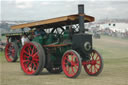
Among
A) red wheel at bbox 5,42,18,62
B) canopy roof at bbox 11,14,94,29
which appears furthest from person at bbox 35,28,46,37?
red wheel at bbox 5,42,18,62

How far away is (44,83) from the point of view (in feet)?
23.6

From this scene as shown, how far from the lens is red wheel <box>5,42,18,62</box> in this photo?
15.1 meters

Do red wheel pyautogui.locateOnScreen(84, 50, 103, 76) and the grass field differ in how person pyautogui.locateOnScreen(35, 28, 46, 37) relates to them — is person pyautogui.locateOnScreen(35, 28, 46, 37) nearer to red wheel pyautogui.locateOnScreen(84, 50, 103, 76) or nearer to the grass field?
the grass field

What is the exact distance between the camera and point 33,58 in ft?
30.1

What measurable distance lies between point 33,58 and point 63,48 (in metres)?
1.09

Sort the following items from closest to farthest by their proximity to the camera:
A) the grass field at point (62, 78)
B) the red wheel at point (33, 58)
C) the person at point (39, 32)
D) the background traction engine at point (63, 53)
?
1. the grass field at point (62, 78)
2. the background traction engine at point (63, 53)
3. the red wheel at point (33, 58)
4. the person at point (39, 32)

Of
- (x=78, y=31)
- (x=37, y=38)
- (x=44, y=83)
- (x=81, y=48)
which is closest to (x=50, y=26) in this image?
(x=37, y=38)

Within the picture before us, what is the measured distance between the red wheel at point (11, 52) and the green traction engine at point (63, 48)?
5147mm

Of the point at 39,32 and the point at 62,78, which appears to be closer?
the point at 62,78

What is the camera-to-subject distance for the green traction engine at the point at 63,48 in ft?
27.6

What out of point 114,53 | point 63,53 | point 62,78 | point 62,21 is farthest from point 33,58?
point 114,53

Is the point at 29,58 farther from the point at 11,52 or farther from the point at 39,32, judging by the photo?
the point at 11,52

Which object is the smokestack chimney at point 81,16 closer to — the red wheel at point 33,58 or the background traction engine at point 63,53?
the background traction engine at point 63,53

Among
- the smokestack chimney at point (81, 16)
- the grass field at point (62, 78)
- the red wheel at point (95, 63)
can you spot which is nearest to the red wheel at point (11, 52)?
the grass field at point (62, 78)
